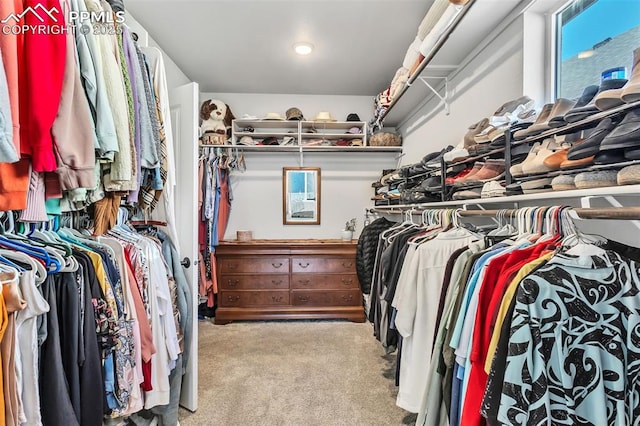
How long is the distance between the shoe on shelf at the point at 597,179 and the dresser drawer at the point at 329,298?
2.64 metres

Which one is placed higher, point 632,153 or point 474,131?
point 474,131

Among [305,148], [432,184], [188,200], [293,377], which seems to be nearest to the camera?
[188,200]

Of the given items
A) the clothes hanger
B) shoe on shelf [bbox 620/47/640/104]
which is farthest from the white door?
shoe on shelf [bbox 620/47/640/104]

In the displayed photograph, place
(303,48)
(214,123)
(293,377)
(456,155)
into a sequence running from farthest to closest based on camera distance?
(214,123) < (303,48) < (293,377) < (456,155)

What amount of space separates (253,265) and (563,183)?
2.79m

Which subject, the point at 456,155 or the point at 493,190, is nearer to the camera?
the point at 493,190

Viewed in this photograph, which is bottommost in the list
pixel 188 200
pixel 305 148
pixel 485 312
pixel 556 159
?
pixel 485 312

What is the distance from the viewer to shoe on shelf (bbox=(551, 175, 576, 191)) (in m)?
1.02

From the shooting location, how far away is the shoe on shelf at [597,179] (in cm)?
91

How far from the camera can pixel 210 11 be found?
7.38ft

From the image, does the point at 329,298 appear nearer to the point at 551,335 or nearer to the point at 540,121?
the point at 540,121

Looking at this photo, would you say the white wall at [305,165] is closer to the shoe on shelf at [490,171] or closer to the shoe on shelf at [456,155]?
the shoe on shelf at [456,155]

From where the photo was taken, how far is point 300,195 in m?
3.90

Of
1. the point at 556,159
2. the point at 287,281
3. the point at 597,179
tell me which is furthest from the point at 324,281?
the point at 597,179
